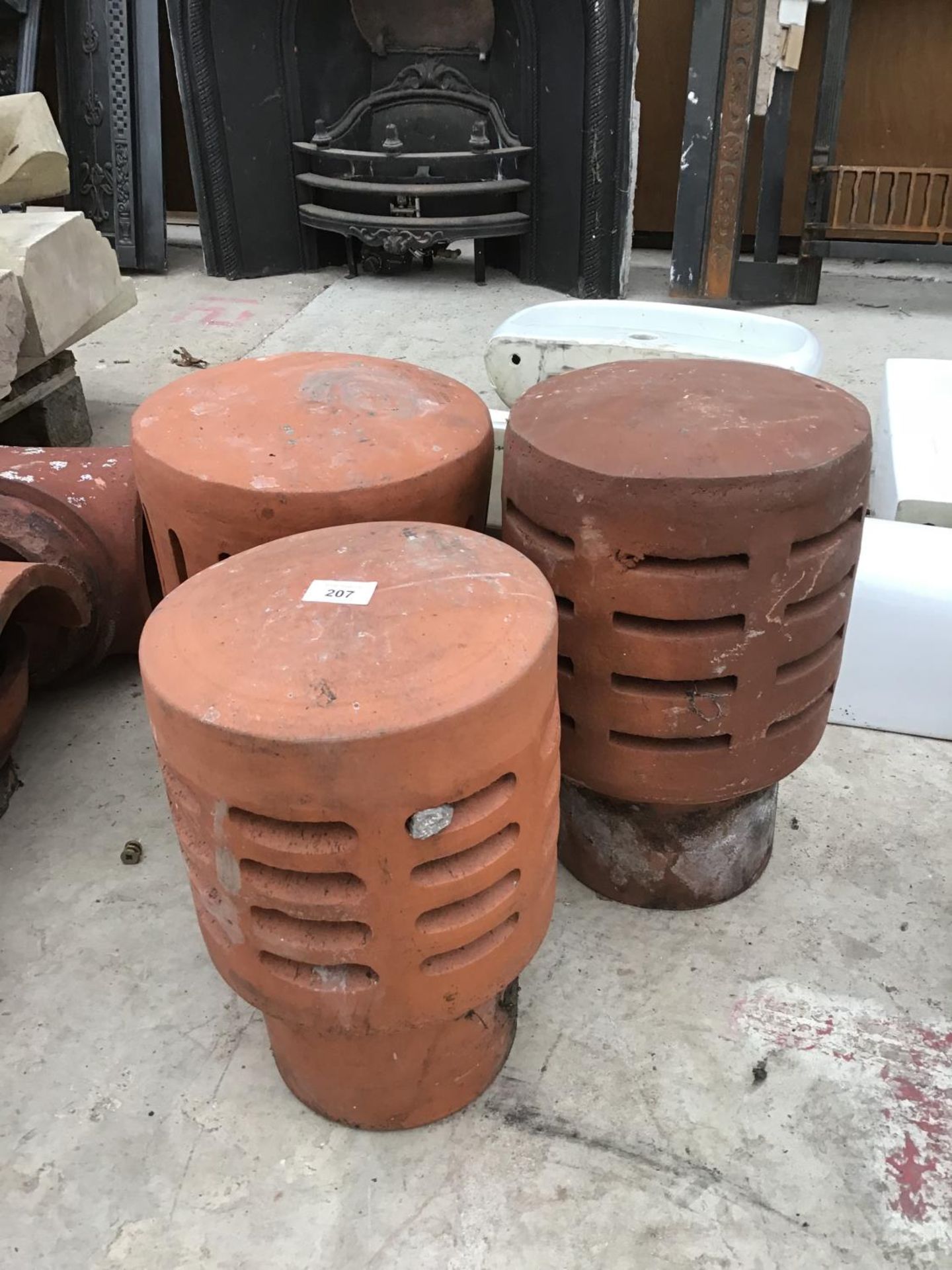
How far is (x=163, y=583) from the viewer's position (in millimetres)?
2012

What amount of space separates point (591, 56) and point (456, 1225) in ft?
15.9

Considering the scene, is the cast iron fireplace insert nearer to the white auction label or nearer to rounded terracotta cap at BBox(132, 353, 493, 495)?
rounded terracotta cap at BBox(132, 353, 493, 495)

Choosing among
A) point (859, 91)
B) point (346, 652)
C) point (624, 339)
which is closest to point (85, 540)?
point (346, 652)

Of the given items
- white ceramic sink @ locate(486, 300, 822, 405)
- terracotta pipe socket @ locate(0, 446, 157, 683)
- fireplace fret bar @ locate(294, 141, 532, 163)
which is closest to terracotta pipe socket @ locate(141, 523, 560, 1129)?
terracotta pipe socket @ locate(0, 446, 157, 683)

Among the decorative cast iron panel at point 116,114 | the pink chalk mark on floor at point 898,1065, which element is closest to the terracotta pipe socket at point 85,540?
the pink chalk mark on floor at point 898,1065

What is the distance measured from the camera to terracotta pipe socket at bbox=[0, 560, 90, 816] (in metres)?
1.95

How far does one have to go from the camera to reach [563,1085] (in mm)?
1600

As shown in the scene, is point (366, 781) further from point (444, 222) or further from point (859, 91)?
point (859, 91)

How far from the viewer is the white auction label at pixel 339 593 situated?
134 cm

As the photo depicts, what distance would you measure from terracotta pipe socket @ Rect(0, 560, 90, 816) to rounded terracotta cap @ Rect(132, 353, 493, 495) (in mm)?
364

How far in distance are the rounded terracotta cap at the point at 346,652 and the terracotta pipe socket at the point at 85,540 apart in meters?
1.04

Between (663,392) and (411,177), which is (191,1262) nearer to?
(663,392)

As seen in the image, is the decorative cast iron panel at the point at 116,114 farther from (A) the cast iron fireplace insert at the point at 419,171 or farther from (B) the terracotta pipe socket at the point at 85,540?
(B) the terracotta pipe socket at the point at 85,540

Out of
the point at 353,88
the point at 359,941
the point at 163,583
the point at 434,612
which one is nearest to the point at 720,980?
the point at 359,941
